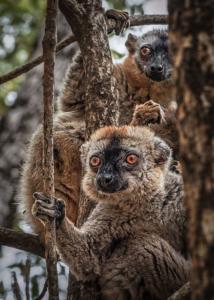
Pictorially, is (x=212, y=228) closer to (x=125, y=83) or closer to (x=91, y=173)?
(x=91, y=173)

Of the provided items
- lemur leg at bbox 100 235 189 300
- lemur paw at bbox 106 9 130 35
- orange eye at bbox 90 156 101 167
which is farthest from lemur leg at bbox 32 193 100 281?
lemur paw at bbox 106 9 130 35

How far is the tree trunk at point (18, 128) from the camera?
31.9ft

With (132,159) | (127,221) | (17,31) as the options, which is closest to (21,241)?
(127,221)

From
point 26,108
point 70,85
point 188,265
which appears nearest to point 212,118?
point 188,265

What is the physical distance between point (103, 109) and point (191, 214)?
3.27 meters

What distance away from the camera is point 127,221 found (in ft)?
17.5

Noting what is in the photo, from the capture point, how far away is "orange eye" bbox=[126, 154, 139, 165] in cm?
557

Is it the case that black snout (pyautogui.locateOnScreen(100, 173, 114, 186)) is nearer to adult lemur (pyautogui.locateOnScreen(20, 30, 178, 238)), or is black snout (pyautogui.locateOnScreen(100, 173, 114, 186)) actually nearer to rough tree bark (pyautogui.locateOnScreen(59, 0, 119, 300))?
rough tree bark (pyautogui.locateOnScreen(59, 0, 119, 300))

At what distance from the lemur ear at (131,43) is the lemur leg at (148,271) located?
14.3ft

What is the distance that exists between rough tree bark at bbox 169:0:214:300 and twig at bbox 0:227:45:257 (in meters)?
3.15

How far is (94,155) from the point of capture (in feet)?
18.5

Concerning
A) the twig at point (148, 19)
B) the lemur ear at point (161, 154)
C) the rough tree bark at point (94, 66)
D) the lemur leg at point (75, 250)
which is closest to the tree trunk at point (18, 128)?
the twig at point (148, 19)

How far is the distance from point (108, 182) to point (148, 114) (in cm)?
150

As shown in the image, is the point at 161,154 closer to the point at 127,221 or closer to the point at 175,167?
the point at 175,167
